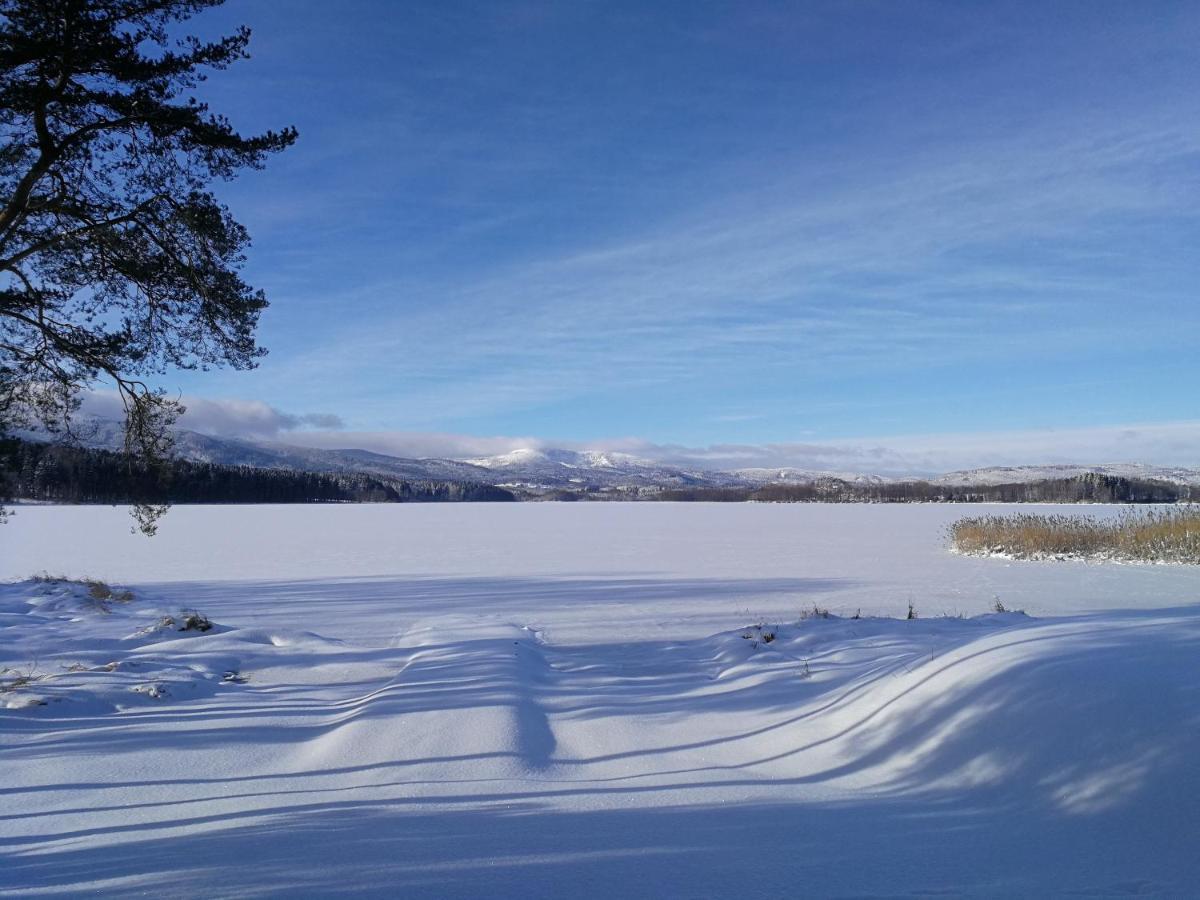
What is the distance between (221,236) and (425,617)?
7.06 metres

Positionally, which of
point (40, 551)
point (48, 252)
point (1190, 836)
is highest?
point (48, 252)

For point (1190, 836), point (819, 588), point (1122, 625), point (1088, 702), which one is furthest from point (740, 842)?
point (819, 588)

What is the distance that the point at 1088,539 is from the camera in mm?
22328

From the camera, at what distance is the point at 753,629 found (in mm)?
9516

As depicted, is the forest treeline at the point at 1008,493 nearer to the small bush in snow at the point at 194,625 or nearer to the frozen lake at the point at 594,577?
the frozen lake at the point at 594,577

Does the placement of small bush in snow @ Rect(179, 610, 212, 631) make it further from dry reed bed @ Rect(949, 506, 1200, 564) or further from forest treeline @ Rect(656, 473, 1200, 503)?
forest treeline @ Rect(656, 473, 1200, 503)

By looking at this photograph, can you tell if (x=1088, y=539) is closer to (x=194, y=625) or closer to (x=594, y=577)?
(x=594, y=577)

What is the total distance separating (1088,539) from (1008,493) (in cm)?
9455

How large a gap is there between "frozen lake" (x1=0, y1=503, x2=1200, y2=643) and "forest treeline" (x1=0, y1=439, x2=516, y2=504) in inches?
107

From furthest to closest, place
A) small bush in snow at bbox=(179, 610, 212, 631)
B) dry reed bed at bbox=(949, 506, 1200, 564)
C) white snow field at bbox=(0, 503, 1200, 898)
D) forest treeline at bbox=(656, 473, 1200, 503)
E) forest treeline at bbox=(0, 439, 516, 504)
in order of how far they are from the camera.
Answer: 1. forest treeline at bbox=(656, 473, 1200, 503)
2. dry reed bed at bbox=(949, 506, 1200, 564)
3. small bush in snow at bbox=(179, 610, 212, 631)
4. forest treeline at bbox=(0, 439, 516, 504)
5. white snow field at bbox=(0, 503, 1200, 898)

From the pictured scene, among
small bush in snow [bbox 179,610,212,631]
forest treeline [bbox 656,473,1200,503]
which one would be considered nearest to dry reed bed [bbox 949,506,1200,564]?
small bush in snow [bbox 179,610,212,631]

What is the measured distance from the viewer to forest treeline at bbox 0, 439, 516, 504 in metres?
7.50

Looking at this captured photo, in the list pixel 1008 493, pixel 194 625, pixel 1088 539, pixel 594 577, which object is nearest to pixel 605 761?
pixel 194 625

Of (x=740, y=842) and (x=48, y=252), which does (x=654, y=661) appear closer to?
(x=740, y=842)
